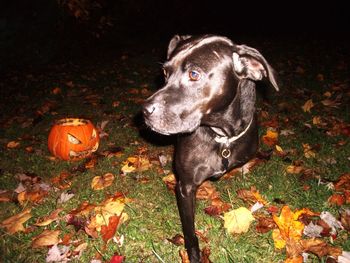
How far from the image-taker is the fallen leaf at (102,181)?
434 cm

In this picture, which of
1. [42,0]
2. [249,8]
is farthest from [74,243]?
[249,8]

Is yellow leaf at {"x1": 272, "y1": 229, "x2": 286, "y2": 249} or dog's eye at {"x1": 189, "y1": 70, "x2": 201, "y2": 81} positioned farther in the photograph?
yellow leaf at {"x1": 272, "y1": 229, "x2": 286, "y2": 249}

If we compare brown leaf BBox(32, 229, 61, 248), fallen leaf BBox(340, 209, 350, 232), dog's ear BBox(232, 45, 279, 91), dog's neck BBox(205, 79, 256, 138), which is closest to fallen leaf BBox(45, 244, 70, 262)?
brown leaf BBox(32, 229, 61, 248)

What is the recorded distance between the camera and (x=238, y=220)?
3482 millimetres

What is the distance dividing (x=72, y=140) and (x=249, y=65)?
2.90 metres

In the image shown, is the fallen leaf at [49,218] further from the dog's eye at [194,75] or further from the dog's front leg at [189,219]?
the dog's eye at [194,75]

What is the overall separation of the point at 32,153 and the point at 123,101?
2.58 m

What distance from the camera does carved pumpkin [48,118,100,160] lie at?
15.9 feet

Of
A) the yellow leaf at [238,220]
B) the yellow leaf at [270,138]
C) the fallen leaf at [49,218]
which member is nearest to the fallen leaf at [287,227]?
the yellow leaf at [238,220]

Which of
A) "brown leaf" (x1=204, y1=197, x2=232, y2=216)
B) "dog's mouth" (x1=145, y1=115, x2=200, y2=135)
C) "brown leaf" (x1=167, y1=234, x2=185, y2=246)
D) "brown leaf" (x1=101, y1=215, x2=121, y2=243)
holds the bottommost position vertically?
"brown leaf" (x1=101, y1=215, x2=121, y2=243)

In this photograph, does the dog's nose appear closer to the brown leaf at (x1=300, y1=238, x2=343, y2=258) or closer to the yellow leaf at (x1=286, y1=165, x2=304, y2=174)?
the brown leaf at (x1=300, y1=238, x2=343, y2=258)

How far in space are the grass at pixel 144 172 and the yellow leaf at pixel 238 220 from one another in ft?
0.23

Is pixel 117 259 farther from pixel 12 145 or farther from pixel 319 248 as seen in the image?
pixel 12 145

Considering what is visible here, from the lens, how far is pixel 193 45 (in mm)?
3182
